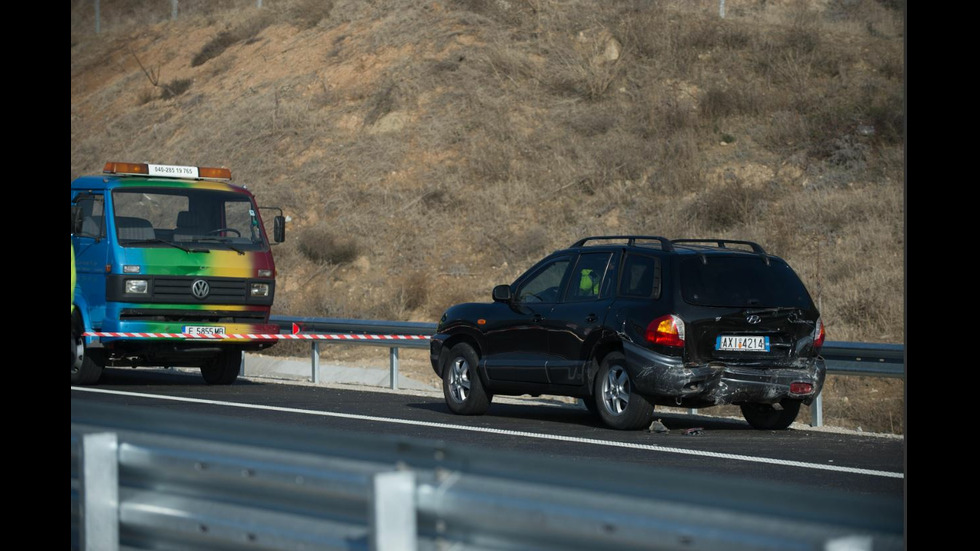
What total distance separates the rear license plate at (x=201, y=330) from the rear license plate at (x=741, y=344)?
322 inches

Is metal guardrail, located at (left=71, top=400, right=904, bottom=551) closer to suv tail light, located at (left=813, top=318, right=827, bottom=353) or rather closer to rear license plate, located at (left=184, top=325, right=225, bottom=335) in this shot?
suv tail light, located at (left=813, top=318, right=827, bottom=353)

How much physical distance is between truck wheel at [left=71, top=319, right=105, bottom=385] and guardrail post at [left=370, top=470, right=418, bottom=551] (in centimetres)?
1479

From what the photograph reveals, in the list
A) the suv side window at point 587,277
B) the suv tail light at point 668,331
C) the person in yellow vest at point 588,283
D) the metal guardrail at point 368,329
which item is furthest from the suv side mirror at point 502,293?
the metal guardrail at point 368,329

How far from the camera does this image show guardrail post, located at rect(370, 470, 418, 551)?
4051 mm

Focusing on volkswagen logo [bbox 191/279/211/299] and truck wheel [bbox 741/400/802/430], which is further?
volkswagen logo [bbox 191/279/211/299]

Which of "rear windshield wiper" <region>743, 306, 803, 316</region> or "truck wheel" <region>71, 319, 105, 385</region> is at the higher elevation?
"rear windshield wiper" <region>743, 306, 803, 316</region>

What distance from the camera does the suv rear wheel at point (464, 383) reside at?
14.8 m

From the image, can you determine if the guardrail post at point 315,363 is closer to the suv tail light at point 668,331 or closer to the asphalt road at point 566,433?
the asphalt road at point 566,433

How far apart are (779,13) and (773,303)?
1269 inches

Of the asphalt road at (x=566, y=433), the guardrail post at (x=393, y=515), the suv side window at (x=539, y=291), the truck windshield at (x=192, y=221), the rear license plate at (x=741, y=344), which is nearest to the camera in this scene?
the guardrail post at (x=393, y=515)

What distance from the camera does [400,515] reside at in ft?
13.3

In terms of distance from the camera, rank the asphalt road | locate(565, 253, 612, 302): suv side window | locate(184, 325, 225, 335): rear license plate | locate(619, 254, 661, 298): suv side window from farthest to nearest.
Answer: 1. locate(184, 325, 225, 335): rear license plate
2. locate(565, 253, 612, 302): suv side window
3. locate(619, 254, 661, 298): suv side window
4. the asphalt road

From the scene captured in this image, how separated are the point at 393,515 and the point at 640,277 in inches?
371

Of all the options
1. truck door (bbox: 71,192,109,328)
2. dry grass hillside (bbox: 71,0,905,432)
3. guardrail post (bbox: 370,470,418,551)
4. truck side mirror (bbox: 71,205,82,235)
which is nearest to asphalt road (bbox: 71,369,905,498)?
truck door (bbox: 71,192,109,328)
